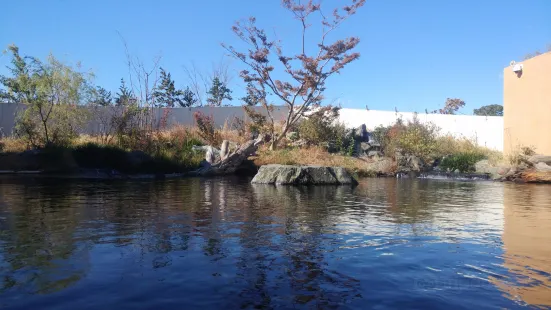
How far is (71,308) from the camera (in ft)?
8.64

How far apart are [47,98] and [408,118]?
786 inches

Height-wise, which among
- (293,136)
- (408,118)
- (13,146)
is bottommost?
(13,146)

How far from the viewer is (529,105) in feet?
62.1

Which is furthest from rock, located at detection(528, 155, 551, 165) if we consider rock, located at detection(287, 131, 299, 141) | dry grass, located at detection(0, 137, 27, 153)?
dry grass, located at detection(0, 137, 27, 153)

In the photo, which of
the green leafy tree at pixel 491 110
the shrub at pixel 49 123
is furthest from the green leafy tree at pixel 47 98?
the green leafy tree at pixel 491 110

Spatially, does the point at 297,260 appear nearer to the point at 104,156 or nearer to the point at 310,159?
the point at 310,159

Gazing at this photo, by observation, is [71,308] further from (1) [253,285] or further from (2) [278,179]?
(2) [278,179]

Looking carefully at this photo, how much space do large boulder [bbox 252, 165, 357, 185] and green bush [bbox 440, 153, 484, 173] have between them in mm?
9449

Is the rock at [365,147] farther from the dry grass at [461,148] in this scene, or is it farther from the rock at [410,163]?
the dry grass at [461,148]

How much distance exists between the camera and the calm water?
9.35 feet

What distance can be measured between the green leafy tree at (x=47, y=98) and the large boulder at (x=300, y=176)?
28.7 feet

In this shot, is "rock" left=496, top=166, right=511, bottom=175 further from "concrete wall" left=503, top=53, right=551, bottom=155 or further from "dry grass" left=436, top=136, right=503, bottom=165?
"dry grass" left=436, top=136, right=503, bottom=165

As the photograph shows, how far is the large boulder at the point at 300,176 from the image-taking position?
12758 mm

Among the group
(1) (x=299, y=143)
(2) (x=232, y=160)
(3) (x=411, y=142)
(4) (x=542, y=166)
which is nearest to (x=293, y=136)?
(1) (x=299, y=143)
